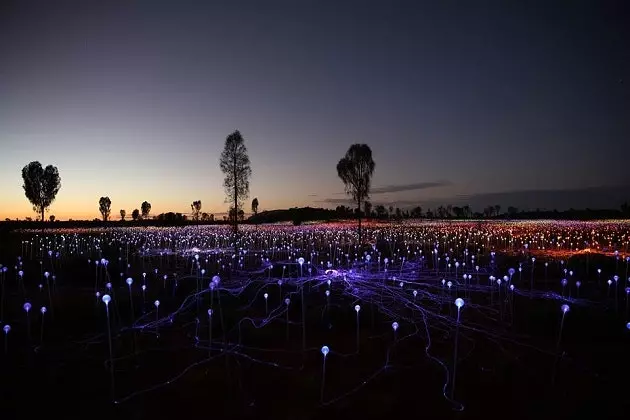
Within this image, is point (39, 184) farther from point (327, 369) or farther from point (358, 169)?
point (327, 369)

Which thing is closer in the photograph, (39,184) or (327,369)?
(327,369)

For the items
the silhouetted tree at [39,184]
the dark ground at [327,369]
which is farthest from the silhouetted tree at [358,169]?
the silhouetted tree at [39,184]

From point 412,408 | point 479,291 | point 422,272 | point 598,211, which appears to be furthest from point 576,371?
point 598,211

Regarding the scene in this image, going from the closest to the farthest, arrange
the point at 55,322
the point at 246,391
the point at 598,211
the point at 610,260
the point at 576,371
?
1. the point at 246,391
2. the point at 576,371
3. the point at 55,322
4. the point at 610,260
5. the point at 598,211

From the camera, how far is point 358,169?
26.0 meters

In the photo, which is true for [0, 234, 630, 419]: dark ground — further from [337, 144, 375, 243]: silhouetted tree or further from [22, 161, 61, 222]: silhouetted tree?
[22, 161, 61, 222]: silhouetted tree

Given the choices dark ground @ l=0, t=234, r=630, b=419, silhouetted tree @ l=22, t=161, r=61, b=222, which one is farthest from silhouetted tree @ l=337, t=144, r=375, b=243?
silhouetted tree @ l=22, t=161, r=61, b=222

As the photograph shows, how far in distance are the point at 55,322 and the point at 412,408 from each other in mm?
7071

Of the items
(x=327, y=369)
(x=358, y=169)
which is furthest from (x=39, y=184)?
(x=327, y=369)

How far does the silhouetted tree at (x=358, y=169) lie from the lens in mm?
25781

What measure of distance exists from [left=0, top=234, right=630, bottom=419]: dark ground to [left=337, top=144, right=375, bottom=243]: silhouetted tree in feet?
58.0

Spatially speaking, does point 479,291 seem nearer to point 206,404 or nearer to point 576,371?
point 576,371

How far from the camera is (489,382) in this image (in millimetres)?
5320

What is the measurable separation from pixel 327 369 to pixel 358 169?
20.8 metres
